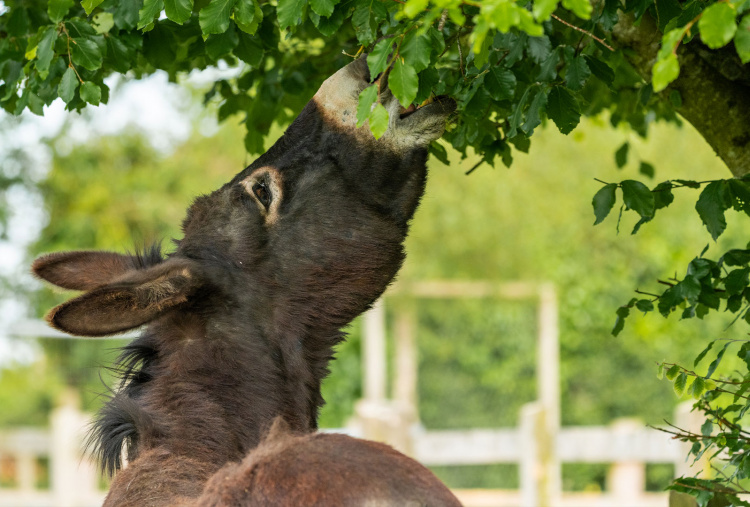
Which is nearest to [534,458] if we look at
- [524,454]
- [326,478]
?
[524,454]

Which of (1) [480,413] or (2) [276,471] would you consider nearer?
(2) [276,471]

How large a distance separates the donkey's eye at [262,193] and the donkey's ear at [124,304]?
387mm

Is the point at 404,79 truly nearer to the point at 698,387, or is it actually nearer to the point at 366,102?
the point at 366,102

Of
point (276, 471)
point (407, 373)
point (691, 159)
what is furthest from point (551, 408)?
point (276, 471)

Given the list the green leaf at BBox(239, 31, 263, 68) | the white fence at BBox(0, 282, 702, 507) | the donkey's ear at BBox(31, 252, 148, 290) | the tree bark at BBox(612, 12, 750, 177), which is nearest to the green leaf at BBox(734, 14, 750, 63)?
the tree bark at BBox(612, 12, 750, 177)

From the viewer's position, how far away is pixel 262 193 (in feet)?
8.83

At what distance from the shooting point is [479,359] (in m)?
11.5

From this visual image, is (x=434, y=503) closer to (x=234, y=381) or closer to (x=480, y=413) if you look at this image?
(x=234, y=381)

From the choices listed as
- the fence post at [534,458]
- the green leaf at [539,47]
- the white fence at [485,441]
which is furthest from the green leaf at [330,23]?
the fence post at [534,458]

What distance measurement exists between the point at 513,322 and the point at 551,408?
2.33 metres

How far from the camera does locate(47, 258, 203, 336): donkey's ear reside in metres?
2.29

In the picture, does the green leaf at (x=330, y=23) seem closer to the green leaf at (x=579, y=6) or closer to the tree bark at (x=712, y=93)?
the green leaf at (x=579, y=6)

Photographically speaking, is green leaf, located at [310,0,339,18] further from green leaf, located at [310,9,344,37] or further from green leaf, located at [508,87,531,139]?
green leaf, located at [508,87,531,139]

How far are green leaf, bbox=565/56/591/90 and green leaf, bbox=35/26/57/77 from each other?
147 centimetres
